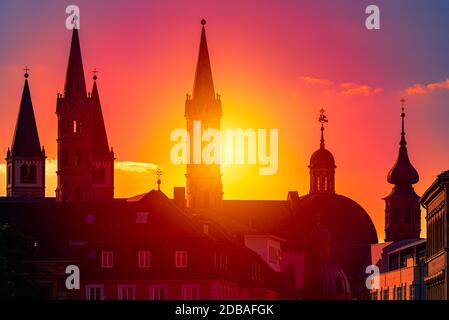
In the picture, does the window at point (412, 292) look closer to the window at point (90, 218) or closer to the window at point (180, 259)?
the window at point (180, 259)

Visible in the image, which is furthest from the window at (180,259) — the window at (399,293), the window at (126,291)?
the window at (399,293)

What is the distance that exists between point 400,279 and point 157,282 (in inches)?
1680

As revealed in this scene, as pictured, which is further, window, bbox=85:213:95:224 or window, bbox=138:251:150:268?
window, bbox=85:213:95:224

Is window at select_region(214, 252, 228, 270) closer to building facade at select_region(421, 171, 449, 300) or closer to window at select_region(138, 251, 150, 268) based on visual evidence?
window at select_region(138, 251, 150, 268)

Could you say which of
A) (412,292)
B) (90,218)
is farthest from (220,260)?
(412,292)

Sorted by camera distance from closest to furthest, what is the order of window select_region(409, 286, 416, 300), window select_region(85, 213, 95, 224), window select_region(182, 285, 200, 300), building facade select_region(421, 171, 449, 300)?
1. building facade select_region(421, 171, 449, 300)
2. window select_region(182, 285, 200, 300)
3. window select_region(85, 213, 95, 224)
4. window select_region(409, 286, 416, 300)

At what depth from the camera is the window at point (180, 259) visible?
140 m

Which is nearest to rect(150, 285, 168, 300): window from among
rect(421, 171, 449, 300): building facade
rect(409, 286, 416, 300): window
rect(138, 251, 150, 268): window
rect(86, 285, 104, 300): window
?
rect(138, 251, 150, 268): window

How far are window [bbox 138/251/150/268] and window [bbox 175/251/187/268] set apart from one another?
76.3 inches

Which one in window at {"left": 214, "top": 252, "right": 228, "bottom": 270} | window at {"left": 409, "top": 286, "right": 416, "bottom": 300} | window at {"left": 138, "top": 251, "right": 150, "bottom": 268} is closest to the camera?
window at {"left": 138, "top": 251, "right": 150, "bottom": 268}

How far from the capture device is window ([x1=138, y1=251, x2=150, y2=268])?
461 ft

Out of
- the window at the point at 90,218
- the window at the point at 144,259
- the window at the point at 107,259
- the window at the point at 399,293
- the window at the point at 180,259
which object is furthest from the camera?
the window at the point at 399,293

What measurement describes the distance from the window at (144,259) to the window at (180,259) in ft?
6.36
